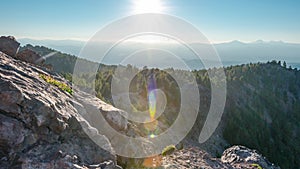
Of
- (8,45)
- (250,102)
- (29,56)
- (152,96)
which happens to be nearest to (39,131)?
(8,45)

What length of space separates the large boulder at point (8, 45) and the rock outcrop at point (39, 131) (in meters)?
8.36

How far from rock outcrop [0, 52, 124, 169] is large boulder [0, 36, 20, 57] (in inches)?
329

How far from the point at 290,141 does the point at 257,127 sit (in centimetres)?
1527

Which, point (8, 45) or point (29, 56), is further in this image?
point (29, 56)

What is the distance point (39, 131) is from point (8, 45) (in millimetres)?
12274

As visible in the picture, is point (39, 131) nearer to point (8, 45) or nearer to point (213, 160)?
point (213, 160)

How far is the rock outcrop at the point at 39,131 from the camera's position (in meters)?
9.64

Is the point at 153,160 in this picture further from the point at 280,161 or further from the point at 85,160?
the point at 280,161

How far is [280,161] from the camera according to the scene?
72750mm

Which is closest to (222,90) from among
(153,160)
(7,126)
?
(153,160)

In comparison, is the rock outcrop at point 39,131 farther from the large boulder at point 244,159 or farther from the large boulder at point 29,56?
the large boulder at point 244,159

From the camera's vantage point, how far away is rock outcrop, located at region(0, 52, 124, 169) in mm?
9641

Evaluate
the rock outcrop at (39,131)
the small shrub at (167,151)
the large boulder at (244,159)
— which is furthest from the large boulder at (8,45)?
the large boulder at (244,159)

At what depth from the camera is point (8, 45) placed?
20.4m
